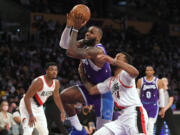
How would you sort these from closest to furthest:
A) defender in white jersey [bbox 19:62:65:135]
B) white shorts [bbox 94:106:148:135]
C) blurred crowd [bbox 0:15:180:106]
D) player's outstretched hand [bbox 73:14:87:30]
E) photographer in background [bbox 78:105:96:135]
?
white shorts [bbox 94:106:148:135] → player's outstretched hand [bbox 73:14:87:30] → defender in white jersey [bbox 19:62:65:135] → photographer in background [bbox 78:105:96:135] → blurred crowd [bbox 0:15:180:106]

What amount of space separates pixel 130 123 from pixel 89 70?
102 cm

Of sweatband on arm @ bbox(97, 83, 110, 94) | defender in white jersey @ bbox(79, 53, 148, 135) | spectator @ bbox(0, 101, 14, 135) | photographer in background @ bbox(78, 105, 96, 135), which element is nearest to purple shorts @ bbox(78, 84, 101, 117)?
sweatband on arm @ bbox(97, 83, 110, 94)

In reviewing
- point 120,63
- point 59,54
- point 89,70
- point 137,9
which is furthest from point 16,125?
point 137,9

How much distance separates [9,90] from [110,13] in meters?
10.2

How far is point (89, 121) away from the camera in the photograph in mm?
8266

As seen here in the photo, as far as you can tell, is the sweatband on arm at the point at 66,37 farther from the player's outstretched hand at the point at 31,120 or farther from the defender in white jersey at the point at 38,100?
the player's outstretched hand at the point at 31,120

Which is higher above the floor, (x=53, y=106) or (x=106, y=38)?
(x=106, y=38)

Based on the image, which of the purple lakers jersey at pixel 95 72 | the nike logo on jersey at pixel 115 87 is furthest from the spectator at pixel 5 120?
the nike logo on jersey at pixel 115 87

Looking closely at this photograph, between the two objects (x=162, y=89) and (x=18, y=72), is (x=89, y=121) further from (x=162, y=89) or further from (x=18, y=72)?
(x=18, y=72)

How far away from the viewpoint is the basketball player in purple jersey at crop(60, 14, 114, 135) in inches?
176

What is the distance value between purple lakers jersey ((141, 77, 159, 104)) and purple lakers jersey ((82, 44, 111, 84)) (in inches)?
97.0

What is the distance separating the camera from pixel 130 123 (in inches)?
168

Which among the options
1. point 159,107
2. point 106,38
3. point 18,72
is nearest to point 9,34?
point 18,72

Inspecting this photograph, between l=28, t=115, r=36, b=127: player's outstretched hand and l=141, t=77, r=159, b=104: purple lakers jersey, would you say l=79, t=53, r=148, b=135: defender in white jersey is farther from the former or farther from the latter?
l=141, t=77, r=159, b=104: purple lakers jersey
